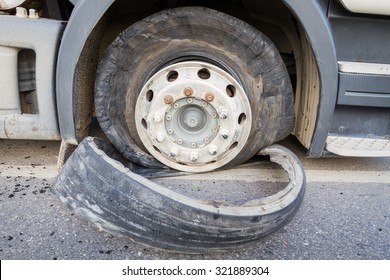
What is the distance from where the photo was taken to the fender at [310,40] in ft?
4.75

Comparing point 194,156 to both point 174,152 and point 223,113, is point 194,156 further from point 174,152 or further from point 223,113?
point 223,113

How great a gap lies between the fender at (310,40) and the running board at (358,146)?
0.26ft

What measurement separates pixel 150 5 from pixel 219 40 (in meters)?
0.56

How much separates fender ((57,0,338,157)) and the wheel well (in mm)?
56

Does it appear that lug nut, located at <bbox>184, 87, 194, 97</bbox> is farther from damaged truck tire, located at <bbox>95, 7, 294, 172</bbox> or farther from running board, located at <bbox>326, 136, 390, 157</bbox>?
running board, located at <bbox>326, 136, 390, 157</bbox>

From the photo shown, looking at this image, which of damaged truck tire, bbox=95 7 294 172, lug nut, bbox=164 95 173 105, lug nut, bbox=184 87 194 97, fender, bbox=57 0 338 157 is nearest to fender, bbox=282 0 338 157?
fender, bbox=57 0 338 157

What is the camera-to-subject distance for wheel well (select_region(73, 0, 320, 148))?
1692mm

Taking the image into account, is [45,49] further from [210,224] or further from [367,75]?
[367,75]

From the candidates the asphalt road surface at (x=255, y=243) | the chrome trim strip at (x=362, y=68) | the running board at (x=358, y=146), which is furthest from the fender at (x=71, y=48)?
the running board at (x=358, y=146)

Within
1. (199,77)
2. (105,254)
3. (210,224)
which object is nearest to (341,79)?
(199,77)

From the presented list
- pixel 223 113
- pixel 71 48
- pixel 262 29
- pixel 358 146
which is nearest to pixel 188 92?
pixel 223 113

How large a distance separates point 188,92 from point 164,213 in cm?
67

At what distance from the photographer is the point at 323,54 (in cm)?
150

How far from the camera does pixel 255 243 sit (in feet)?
4.40
